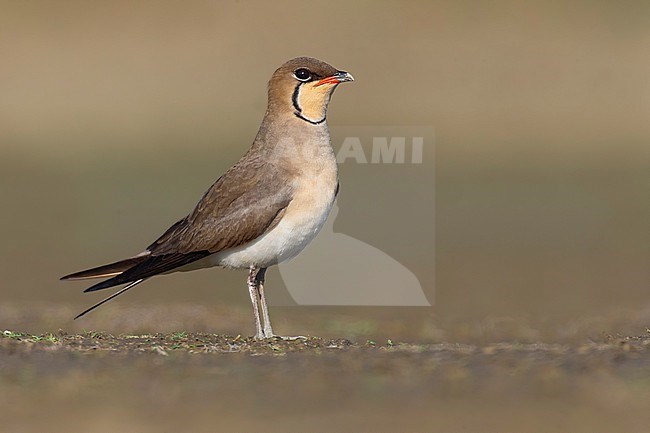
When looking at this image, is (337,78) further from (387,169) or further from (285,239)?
(387,169)

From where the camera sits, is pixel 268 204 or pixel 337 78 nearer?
pixel 268 204

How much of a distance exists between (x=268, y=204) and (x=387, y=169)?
1138 centimetres

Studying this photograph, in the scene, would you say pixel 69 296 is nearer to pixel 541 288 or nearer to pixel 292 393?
pixel 541 288

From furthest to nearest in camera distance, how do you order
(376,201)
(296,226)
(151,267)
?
(376,201) → (151,267) → (296,226)

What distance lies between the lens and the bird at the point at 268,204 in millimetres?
8469

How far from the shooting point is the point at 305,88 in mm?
8922

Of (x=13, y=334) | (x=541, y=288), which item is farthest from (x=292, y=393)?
(x=541, y=288)

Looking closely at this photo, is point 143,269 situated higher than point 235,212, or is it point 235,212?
point 235,212

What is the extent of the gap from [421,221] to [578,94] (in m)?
10.1

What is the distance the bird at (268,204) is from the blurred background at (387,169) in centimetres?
143

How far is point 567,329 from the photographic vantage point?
9789mm

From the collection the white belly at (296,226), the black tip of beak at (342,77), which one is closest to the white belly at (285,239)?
the white belly at (296,226)

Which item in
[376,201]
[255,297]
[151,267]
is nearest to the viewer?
[151,267]

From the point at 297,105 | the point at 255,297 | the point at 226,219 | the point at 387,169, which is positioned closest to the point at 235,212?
the point at 226,219
